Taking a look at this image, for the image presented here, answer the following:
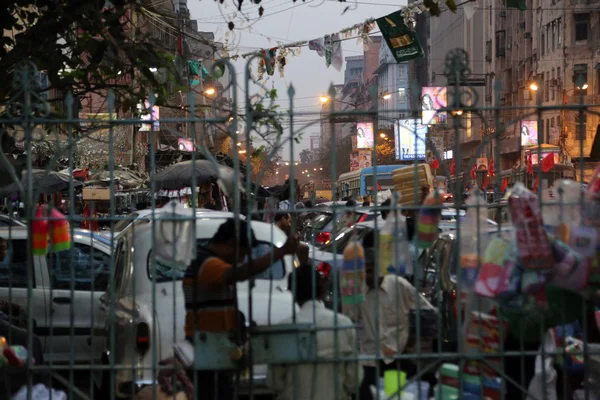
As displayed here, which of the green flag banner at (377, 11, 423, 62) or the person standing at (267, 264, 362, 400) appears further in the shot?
the green flag banner at (377, 11, 423, 62)

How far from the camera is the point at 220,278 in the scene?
5340mm

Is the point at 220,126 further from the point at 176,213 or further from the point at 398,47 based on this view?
the point at 398,47

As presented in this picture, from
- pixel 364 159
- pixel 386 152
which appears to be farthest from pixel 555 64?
pixel 386 152

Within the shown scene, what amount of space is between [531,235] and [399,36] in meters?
15.1

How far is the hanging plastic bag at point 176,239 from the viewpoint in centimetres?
533

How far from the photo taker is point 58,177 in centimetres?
1669

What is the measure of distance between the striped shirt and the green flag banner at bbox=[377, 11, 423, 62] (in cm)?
1467

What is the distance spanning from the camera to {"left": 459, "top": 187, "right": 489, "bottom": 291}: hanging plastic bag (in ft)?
17.3

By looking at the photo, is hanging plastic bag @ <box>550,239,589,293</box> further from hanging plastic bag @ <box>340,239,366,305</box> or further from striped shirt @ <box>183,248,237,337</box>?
striped shirt @ <box>183,248,237,337</box>

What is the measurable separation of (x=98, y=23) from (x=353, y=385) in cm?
329

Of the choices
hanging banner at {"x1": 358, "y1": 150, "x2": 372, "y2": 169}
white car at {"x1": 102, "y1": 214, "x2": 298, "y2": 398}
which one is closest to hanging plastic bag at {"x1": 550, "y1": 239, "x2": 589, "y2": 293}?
white car at {"x1": 102, "y1": 214, "x2": 298, "y2": 398}

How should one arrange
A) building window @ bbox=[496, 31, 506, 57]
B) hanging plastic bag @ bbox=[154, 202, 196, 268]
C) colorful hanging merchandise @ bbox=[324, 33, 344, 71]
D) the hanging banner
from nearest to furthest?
hanging plastic bag @ bbox=[154, 202, 196, 268] → colorful hanging merchandise @ bbox=[324, 33, 344, 71] → the hanging banner → building window @ bbox=[496, 31, 506, 57]

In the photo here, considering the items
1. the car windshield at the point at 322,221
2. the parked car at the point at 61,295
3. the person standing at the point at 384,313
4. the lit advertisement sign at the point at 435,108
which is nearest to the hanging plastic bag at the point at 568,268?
the lit advertisement sign at the point at 435,108

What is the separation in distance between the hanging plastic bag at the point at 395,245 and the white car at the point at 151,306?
3.89 ft
